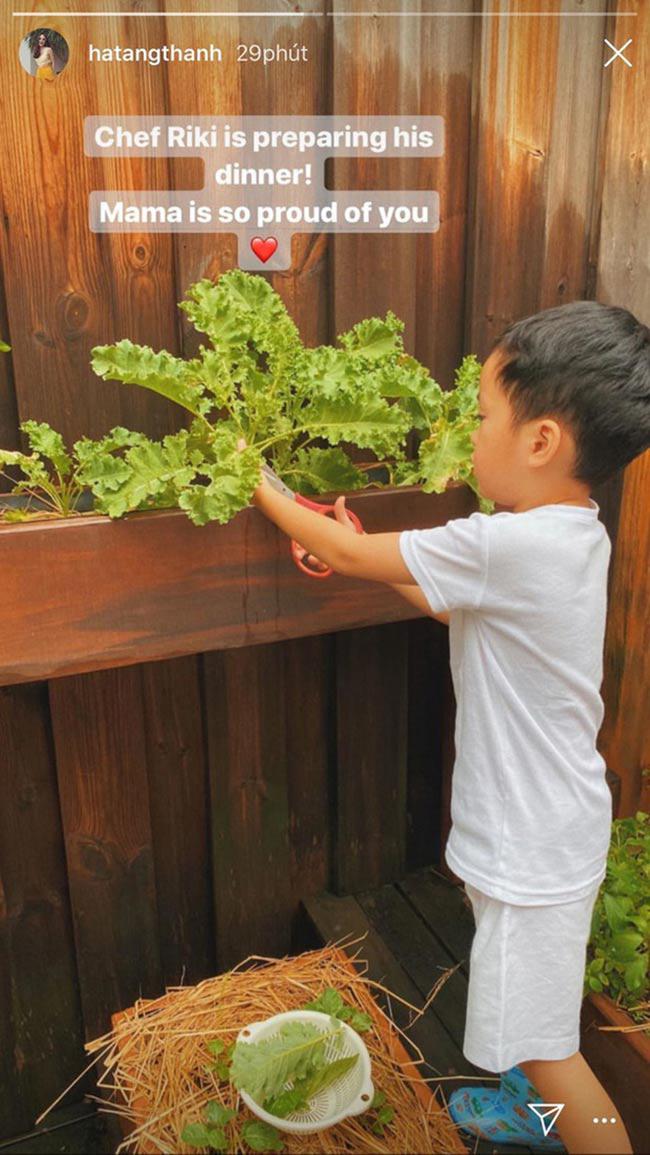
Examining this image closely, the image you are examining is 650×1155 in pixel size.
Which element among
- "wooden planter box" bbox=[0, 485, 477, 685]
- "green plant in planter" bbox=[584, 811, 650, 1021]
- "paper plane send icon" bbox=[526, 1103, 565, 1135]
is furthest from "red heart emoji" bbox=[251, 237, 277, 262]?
"paper plane send icon" bbox=[526, 1103, 565, 1135]

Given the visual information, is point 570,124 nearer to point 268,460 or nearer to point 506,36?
point 506,36

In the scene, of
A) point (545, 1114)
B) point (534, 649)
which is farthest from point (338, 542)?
point (545, 1114)

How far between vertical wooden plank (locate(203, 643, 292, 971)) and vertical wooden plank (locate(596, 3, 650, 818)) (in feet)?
3.36

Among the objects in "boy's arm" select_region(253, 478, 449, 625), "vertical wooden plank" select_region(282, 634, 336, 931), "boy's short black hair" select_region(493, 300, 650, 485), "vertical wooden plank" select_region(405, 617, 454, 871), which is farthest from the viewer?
"vertical wooden plank" select_region(405, 617, 454, 871)

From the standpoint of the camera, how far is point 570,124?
257 centimetres

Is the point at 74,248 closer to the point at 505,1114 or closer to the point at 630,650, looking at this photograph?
the point at 630,650

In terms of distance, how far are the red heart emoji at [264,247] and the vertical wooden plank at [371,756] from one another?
1051mm

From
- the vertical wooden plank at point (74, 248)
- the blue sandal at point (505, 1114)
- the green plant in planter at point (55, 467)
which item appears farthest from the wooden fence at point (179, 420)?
the blue sandal at point (505, 1114)

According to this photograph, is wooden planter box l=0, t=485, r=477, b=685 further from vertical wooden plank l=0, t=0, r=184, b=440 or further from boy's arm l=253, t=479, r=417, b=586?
vertical wooden plank l=0, t=0, r=184, b=440

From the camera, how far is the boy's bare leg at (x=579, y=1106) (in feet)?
5.98

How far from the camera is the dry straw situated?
2094 mm

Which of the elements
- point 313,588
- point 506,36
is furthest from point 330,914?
point 506,36

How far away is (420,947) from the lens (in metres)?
2.84

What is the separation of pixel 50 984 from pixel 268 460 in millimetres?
1561
